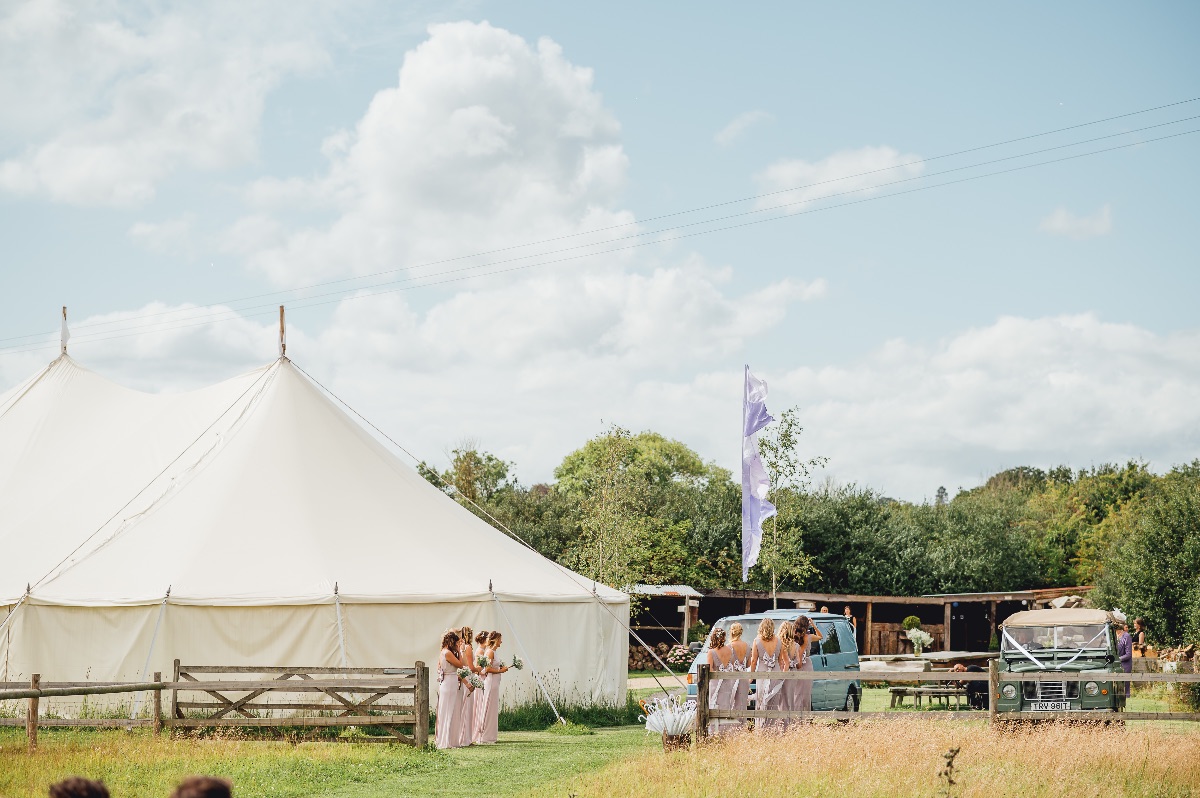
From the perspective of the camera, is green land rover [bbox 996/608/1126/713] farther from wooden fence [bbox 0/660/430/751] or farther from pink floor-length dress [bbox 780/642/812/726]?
wooden fence [bbox 0/660/430/751]

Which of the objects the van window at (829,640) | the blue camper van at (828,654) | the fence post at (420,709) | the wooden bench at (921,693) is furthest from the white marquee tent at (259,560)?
the wooden bench at (921,693)

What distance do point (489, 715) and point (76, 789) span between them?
12.7m

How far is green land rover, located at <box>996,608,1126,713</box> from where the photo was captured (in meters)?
19.1

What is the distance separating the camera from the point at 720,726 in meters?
15.7

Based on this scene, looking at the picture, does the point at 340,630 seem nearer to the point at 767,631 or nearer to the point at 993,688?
the point at 767,631

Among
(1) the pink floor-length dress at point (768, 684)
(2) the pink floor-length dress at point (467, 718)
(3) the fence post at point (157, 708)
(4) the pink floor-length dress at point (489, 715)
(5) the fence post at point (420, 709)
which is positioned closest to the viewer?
(1) the pink floor-length dress at point (768, 684)

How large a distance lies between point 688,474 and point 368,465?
2493 inches

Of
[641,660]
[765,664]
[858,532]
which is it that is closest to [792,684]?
[765,664]

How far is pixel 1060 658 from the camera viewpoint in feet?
65.9

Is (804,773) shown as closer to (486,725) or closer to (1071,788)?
(1071,788)

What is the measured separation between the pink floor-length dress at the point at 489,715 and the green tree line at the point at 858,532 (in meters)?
4.87

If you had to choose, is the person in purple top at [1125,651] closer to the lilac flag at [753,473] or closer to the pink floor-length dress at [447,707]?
the lilac flag at [753,473]

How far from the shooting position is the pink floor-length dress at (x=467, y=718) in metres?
17.3

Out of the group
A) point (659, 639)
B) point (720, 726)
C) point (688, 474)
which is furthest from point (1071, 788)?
point (688, 474)
